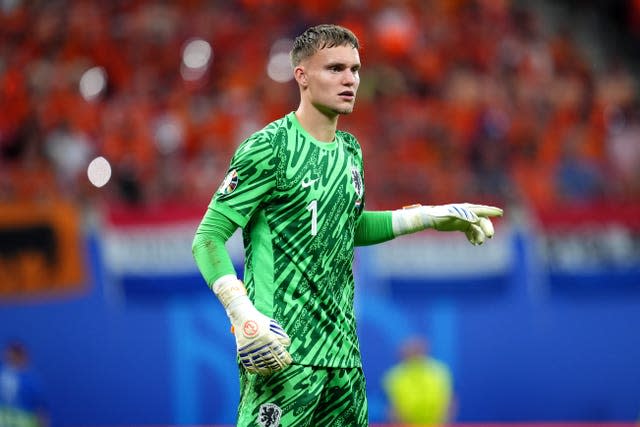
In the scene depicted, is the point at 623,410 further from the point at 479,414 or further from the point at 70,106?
the point at 70,106

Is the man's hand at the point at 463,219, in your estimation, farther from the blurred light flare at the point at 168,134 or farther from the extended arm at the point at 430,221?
the blurred light flare at the point at 168,134

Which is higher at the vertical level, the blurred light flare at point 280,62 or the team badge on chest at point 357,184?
the blurred light flare at point 280,62

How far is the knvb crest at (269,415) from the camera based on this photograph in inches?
168

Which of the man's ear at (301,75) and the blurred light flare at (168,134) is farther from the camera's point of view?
the blurred light flare at (168,134)

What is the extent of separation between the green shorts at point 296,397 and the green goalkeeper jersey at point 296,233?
0.21ft

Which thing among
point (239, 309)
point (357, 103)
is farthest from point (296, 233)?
point (357, 103)

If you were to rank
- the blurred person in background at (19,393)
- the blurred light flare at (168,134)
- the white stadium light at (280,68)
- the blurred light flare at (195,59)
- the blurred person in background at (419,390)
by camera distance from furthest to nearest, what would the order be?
the blurred light flare at (195,59), the white stadium light at (280,68), the blurred light flare at (168,134), the blurred person in background at (19,393), the blurred person in background at (419,390)

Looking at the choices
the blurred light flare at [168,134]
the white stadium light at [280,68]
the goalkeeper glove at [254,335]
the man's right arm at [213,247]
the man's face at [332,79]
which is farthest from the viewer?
the white stadium light at [280,68]

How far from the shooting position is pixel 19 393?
1266cm

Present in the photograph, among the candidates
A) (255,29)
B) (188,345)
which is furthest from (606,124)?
(188,345)

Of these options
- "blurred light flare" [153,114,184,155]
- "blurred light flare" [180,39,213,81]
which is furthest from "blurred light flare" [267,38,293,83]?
"blurred light flare" [153,114,184,155]

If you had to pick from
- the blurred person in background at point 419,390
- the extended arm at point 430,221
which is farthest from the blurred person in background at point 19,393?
the extended arm at point 430,221

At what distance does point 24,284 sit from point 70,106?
244 centimetres

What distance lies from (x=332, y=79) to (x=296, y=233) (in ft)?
2.12
